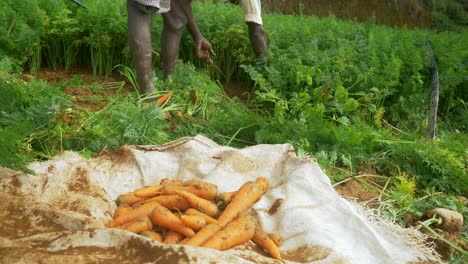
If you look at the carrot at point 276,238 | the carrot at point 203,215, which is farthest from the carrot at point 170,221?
the carrot at point 276,238

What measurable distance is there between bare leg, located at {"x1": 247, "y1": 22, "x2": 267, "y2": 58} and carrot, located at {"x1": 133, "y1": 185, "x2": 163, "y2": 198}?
3374mm

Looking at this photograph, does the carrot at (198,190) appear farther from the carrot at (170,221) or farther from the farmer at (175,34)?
the farmer at (175,34)

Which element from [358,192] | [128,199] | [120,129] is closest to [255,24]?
[120,129]

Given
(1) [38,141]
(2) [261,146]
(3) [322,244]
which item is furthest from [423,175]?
(1) [38,141]

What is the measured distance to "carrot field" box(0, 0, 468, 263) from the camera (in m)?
4.45

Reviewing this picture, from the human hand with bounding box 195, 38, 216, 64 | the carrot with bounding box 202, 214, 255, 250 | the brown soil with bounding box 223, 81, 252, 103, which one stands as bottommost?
the brown soil with bounding box 223, 81, 252, 103

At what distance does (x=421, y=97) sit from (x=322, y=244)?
360 centimetres

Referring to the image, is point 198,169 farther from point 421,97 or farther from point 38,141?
point 421,97

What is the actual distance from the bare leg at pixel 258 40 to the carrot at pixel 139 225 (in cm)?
377

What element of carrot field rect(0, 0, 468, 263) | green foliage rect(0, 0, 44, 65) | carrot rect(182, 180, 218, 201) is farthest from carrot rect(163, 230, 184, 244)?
green foliage rect(0, 0, 44, 65)

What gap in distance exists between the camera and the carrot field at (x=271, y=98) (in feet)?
14.6

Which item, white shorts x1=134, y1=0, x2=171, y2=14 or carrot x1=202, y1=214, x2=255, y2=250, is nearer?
carrot x1=202, y1=214, x2=255, y2=250

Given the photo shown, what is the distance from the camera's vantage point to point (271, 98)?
6.01m

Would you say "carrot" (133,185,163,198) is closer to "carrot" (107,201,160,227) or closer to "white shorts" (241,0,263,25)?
"carrot" (107,201,160,227)
